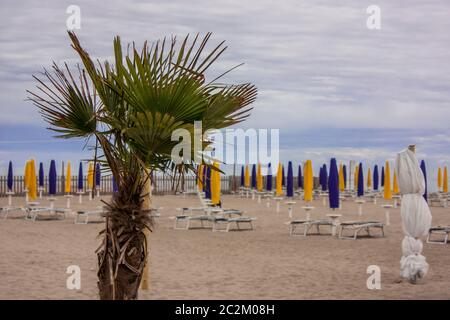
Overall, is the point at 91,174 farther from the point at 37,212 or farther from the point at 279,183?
the point at 279,183

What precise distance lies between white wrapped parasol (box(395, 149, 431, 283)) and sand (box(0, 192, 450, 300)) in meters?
0.34

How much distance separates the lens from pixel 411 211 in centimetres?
1013

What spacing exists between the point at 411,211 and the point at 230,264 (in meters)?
3.29

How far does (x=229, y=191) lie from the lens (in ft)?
133

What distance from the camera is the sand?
917 centimetres

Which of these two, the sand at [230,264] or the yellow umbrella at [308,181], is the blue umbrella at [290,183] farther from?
the sand at [230,264]

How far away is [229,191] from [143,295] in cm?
3199

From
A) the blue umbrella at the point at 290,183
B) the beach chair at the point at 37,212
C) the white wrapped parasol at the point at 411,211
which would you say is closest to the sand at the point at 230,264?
the white wrapped parasol at the point at 411,211

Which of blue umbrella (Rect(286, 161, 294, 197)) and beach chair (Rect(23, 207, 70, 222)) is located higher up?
blue umbrella (Rect(286, 161, 294, 197))

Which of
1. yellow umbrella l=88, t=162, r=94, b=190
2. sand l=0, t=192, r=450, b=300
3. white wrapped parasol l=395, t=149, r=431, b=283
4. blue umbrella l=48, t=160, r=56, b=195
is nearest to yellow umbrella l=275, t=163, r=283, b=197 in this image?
yellow umbrella l=88, t=162, r=94, b=190

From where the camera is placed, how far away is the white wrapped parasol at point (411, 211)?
1005 cm

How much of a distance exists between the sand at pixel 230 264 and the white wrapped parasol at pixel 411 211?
341mm

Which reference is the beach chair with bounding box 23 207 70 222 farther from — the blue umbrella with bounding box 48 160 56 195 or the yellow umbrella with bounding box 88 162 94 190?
the blue umbrella with bounding box 48 160 56 195
